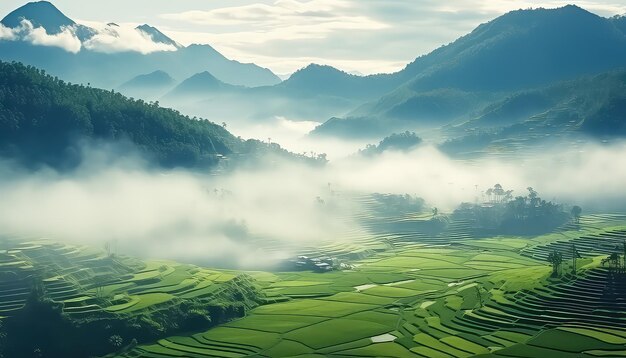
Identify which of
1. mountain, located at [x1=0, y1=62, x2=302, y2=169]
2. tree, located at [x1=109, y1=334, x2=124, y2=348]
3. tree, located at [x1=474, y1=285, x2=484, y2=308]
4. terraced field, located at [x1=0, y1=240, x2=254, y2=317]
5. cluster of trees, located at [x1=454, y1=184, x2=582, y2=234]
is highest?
mountain, located at [x1=0, y1=62, x2=302, y2=169]

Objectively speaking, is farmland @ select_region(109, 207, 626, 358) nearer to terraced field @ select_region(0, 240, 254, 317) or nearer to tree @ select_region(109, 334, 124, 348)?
tree @ select_region(109, 334, 124, 348)

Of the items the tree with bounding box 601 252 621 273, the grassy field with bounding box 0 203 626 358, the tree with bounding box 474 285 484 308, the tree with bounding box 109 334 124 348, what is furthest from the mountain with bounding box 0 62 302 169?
the tree with bounding box 601 252 621 273

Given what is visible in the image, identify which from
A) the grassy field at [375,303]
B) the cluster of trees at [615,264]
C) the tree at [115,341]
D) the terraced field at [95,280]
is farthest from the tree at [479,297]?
the tree at [115,341]

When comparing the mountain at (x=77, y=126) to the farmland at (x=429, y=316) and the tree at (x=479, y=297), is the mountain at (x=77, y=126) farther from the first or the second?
the tree at (x=479, y=297)

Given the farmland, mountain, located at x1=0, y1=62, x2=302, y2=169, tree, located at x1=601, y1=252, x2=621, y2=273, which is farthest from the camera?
mountain, located at x1=0, y1=62, x2=302, y2=169

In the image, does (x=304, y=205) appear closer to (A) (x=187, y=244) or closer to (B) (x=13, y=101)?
(A) (x=187, y=244)

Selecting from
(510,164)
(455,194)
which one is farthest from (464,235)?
(510,164)

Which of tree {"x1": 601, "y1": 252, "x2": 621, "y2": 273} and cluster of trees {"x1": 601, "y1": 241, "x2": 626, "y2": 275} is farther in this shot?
tree {"x1": 601, "y1": 252, "x2": 621, "y2": 273}

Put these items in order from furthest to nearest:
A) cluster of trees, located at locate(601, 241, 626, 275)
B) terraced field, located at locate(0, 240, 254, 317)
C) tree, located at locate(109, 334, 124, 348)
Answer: cluster of trees, located at locate(601, 241, 626, 275), terraced field, located at locate(0, 240, 254, 317), tree, located at locate(109, 334, 124, 348)
